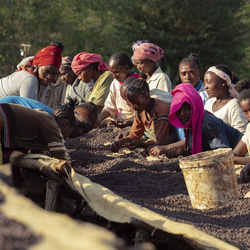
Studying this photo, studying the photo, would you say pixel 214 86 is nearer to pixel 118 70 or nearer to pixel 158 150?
pixel 158 150

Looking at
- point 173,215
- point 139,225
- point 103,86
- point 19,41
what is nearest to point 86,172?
point 173,215

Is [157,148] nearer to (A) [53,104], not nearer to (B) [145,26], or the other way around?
(A) [53,104]

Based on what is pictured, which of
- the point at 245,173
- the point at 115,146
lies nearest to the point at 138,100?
the point at 115,146

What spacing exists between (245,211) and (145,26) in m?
13.9

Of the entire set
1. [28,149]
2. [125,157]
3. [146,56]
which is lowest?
[125,157]

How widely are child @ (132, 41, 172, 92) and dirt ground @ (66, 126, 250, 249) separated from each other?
104cm

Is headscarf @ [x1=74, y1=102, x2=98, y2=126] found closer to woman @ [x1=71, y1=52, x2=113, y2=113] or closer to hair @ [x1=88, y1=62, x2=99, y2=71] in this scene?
woman @ [x1=71, y1=52, x2=113, y2=113]

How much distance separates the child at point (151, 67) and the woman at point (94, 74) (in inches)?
31.5

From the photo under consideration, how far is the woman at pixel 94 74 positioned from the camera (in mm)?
7258

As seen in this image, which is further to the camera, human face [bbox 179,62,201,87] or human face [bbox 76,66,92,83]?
human face [bbox 76,66,92,83]

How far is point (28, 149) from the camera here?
13.1 feet

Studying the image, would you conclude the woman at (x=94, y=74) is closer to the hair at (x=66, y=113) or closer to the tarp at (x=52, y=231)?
the hair at (x=66, y=113)

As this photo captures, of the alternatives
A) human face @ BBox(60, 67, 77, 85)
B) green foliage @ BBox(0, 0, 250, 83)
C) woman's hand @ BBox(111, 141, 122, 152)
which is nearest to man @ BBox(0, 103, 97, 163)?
woman's hand @ BBox(111, 141, 122, 152)

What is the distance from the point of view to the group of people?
385 cm
